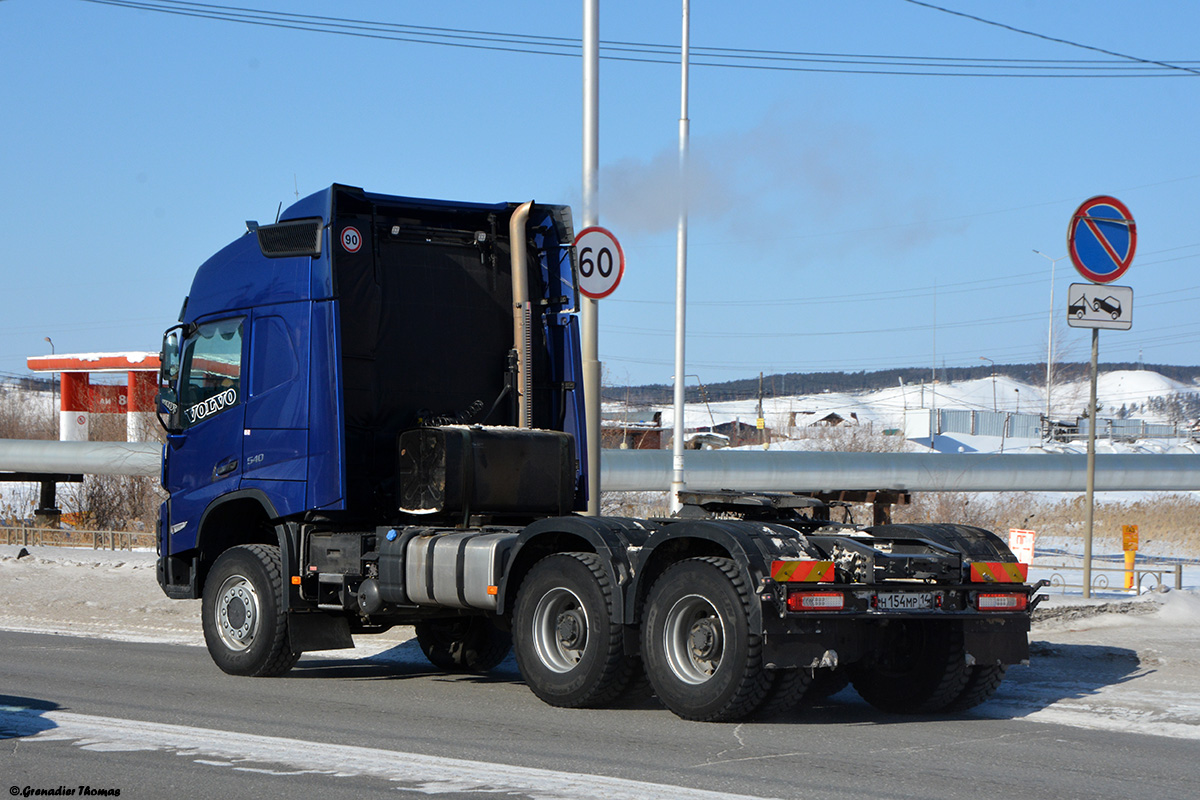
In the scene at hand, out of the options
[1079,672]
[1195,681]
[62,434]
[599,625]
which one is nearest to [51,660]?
[599,625]

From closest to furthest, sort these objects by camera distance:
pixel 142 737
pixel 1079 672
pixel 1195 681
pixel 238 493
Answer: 1. pixel 142 737
2. pixel 1195 681
3. pixel 1079 672
4. pixel 238 493

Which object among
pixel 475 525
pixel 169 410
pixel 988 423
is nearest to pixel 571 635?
pixel 475 525

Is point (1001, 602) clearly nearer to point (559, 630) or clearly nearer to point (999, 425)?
point (559, 630)

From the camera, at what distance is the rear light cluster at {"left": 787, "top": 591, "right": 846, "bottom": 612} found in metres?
7.74

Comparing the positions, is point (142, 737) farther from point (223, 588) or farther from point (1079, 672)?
point (1079, 672)

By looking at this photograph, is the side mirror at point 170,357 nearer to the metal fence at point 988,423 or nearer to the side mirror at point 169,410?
the side mirror at point 169,410

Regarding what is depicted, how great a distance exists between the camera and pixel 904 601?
8.12 meters

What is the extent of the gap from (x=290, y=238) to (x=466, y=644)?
12.7 ft

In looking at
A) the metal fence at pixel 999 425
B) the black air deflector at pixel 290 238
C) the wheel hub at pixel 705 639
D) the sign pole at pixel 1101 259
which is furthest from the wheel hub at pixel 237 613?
the metal fence at pixel 999 425

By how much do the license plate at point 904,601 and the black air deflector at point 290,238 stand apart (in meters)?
5.34

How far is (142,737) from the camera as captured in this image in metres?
7.67

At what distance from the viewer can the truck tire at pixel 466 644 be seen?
11.8 metres

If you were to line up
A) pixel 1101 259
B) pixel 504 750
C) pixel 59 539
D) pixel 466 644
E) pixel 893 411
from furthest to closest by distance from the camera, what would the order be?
pixel 893 411
pixel 59 539
pixel 1101 259
pixel 466 644
pixel 504 750

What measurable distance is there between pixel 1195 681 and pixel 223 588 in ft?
25.6
